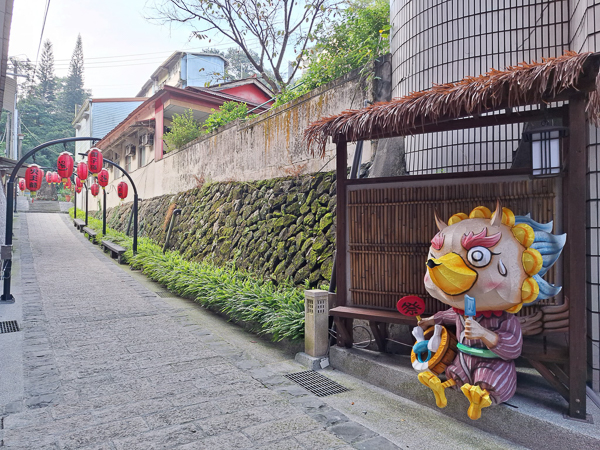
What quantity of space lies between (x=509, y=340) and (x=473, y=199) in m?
1.53

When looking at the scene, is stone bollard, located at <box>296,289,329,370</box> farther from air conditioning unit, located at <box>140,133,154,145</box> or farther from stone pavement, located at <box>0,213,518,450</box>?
air conditioning unit, located at <box>140,133,154,145</box>

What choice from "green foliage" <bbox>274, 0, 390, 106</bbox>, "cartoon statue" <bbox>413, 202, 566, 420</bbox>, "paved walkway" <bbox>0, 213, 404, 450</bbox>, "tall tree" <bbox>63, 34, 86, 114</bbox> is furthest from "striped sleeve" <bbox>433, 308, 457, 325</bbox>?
"tall tree" <bbox>63, 34, 86, 114</bbox>

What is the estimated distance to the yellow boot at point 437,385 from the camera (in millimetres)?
3705

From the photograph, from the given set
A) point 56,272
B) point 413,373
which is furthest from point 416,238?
point 56,272

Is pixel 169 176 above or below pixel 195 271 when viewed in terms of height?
above

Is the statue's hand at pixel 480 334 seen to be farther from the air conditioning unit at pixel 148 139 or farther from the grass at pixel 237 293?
the air conditioning unit at pixel 148 139

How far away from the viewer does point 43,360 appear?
572 cm

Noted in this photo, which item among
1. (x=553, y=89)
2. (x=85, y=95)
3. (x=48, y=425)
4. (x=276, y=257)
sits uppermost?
(x=85, y=95)

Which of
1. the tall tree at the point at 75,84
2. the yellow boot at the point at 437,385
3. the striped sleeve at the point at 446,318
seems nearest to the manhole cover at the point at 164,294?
the striped sleeve at the point at 446,318

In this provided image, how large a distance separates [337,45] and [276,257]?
4.73 meters

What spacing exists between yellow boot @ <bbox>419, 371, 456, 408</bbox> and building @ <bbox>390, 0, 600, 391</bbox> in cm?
146

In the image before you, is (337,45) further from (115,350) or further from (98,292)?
(98,292)

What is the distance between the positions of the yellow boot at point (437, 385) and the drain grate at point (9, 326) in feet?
21.9

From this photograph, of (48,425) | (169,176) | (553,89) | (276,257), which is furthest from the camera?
(169,176)
